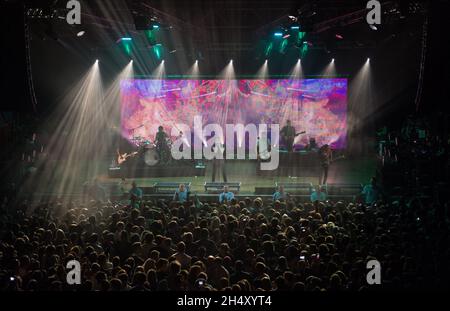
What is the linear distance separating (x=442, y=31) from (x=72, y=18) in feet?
29.8

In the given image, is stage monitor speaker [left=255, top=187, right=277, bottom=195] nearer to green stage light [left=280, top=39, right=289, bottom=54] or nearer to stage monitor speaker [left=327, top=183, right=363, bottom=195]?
stage monitor speaker [left=327, top=183, right=363, bottom=195]

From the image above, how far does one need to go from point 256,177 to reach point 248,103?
463 cm

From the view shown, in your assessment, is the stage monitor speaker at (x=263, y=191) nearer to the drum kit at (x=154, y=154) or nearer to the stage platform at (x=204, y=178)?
the stage platform at (x=204, y=178)

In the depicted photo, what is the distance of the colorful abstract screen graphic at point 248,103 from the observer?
21.0 meters

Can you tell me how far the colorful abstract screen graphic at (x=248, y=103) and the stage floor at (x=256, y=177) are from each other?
225cm

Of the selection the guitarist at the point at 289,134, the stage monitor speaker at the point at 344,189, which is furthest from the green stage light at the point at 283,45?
the stage monitor speaker at the point at 344,189

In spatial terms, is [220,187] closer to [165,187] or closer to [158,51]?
[165,187]

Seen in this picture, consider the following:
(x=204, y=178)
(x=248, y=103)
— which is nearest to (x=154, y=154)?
(x=204, y=178)

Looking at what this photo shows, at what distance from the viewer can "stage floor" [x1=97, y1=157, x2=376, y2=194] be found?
16188mm

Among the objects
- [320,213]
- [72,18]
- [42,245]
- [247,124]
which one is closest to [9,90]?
[72,18]

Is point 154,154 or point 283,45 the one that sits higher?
point 283,45

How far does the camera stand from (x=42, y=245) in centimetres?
773

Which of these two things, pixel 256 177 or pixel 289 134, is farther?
pixel 289 134

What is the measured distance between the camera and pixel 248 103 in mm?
21141
